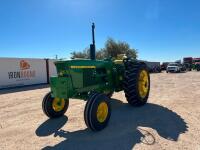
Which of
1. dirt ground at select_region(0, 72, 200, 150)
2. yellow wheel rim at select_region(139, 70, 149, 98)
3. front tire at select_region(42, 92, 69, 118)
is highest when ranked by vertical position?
yellow wheel rim at select_region(139, 70, 149, 98)

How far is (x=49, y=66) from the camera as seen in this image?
2330 centimetres

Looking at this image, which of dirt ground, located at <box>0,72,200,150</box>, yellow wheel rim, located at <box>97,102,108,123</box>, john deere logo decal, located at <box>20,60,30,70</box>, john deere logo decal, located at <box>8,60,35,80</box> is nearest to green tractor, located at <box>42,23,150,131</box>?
yellow wheel rim, located at <box>97,102,108,123</box>

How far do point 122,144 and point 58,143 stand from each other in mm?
1349

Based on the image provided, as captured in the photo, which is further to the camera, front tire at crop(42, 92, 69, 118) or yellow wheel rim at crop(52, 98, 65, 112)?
yellow wheel rim at crop(52, 98, 65, 112)

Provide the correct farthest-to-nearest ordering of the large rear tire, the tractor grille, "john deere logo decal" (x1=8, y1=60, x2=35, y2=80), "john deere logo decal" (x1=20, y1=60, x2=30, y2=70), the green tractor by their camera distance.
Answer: "john deere logo decal" (x1=20, y1=60, x2=30, y2=70) → "john deere logo decal" (x1=8, y1=60, x2=35, y2=80) → the large rear tire → the tractor grille → the green tractor

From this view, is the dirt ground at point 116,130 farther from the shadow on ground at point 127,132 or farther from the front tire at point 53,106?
the front tire at point 53,106

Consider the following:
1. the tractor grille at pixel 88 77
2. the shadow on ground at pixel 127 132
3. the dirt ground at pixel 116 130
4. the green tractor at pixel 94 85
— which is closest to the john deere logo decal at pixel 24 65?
the dirt ground at pixel 116 130

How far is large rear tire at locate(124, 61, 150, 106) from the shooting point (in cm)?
767

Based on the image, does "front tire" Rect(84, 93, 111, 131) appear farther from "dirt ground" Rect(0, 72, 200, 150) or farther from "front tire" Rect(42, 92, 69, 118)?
"front tire" Rect(42, 92, 69, 118)

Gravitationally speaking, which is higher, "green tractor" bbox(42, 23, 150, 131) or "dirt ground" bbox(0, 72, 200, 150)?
"green tractor" bbox(42, 23, 150, 131)

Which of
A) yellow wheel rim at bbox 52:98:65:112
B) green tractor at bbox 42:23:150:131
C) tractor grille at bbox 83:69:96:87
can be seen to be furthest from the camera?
yellow wheel rim at bbox 52:98:65:112

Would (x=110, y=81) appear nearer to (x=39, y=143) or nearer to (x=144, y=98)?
(x=144, y=98)

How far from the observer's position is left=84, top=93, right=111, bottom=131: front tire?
5445mm

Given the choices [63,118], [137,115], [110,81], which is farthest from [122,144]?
[110,81]
